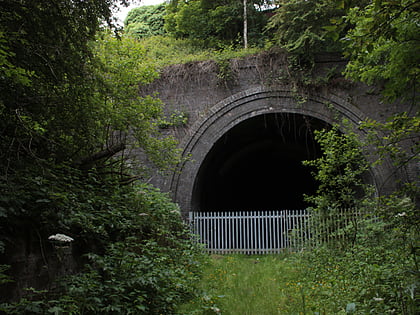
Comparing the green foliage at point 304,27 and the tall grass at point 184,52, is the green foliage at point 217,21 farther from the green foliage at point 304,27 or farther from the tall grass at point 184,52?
the green foliage at point 304,27

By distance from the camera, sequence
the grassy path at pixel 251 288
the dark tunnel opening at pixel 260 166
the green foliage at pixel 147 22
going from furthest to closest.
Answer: the green foliage at pixel 147 22, the dark tunnel opening at pixel 260 166, the grassy path at pixel 251 288

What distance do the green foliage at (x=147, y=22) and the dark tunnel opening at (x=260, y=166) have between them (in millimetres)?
11506

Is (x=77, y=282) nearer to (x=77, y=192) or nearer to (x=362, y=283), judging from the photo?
(x=77, y=192)

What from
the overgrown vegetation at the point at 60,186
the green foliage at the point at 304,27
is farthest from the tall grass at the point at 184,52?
the overgrown vegetation at the point at 60,186

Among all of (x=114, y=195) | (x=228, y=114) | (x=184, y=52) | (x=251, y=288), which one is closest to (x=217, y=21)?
(x=184, y=52)

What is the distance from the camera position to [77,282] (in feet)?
12.4

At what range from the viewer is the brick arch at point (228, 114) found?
1173 cm

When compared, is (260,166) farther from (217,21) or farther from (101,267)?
(101,267)

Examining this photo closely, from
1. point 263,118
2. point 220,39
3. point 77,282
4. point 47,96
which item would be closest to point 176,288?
point 77,282

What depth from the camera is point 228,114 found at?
12.1m

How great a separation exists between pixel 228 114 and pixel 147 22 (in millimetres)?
15022

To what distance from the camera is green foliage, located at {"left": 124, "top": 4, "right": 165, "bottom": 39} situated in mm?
23312

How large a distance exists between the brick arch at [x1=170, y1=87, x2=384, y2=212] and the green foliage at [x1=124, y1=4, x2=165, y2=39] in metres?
13.3

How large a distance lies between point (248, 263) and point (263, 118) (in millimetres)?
5403
